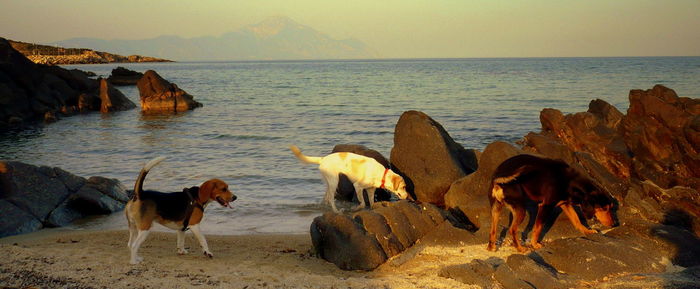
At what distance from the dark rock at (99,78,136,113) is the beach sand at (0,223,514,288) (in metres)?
32.8

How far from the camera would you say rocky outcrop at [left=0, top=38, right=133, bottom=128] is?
112ft

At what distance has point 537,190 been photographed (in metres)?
8.42

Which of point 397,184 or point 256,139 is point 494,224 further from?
point 256,139

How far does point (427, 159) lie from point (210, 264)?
6.40 metres

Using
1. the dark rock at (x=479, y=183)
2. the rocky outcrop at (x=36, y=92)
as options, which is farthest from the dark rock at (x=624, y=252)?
the rocky outcrop at (x=36, y=92)

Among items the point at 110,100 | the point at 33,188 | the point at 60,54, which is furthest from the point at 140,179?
the point at 60,54

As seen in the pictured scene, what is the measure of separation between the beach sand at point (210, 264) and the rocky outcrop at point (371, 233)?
0.55 feet

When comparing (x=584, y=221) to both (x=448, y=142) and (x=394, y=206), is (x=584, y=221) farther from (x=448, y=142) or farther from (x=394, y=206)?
(x=448, y=142)

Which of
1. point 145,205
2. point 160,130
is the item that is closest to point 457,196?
point 145,205

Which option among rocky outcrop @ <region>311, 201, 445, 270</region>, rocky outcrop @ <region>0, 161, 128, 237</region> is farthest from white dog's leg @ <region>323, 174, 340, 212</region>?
rocky outcrop @ <region>0, 161, 128, 237</region>

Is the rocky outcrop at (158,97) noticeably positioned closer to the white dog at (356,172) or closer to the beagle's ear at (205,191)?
Answer: the white dog at (356,172)

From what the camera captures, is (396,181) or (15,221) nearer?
(15,221)

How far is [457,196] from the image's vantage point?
10.5 metres

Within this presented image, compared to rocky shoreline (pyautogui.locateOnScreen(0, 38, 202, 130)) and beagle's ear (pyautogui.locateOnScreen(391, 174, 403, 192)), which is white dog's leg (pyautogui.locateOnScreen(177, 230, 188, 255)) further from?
rocky shoreline (pyautogui.locateOnScreen(0, 38, 202, 130))
